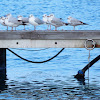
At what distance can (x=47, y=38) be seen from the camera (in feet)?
60.4

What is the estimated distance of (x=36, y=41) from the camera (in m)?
18.6

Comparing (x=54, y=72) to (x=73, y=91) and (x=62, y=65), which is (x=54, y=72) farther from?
(x=73, y=91)

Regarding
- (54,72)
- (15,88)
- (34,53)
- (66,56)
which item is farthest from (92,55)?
(15,88)

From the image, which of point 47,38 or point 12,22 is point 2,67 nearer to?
point 12,22

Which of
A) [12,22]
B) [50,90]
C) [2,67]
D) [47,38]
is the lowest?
[50,90]

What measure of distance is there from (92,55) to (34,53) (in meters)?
4.34

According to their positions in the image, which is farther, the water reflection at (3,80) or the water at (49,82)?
the water reflection at (3,80)

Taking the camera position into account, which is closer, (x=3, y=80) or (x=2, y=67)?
(x=3, y=80)

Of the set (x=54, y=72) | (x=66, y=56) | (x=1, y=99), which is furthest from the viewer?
(x=66, y=56)

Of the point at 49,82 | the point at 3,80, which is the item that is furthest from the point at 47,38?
the point at 3,80

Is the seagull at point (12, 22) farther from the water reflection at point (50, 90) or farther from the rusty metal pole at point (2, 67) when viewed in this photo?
the rusty metal pole at point (2, 67)

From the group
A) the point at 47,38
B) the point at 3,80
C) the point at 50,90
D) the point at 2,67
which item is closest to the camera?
the point at 47,38

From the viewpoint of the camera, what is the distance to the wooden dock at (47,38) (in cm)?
1833

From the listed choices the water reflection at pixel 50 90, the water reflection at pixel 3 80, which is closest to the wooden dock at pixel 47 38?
the water reflection at pixel 50 90
